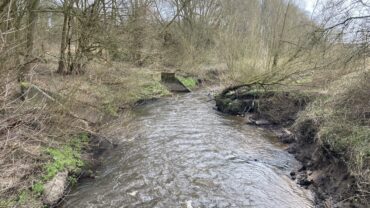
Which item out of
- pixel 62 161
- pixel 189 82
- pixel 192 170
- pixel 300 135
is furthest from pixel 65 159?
pixel 189 82

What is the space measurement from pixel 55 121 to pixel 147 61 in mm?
10945

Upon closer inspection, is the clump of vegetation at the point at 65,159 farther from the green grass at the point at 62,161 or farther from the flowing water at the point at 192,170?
the flowing water at the point at 192,170

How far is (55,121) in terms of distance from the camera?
7.41m

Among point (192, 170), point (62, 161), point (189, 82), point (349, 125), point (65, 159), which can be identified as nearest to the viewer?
point (62, 161)

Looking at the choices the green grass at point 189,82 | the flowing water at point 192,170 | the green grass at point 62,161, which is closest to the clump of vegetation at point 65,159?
the green grass at point 62,161

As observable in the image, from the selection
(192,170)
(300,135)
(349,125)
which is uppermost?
(349,125)

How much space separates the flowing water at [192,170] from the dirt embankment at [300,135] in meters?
0.36

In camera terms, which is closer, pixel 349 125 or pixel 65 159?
pixel 65 159

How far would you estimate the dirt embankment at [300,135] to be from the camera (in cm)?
672

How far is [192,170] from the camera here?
7.93 metres

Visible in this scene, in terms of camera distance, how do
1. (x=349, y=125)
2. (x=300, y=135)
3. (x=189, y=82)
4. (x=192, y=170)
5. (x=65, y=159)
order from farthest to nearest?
(x=189, y=82), (x=300, y=135), (x=192, y=170), (x=349, y=125), (x=65, y=159)

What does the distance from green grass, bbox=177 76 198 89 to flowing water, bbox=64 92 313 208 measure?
8014 mm

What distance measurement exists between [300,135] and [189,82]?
1140cm

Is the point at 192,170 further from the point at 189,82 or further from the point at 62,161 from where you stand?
the point at 189,82
